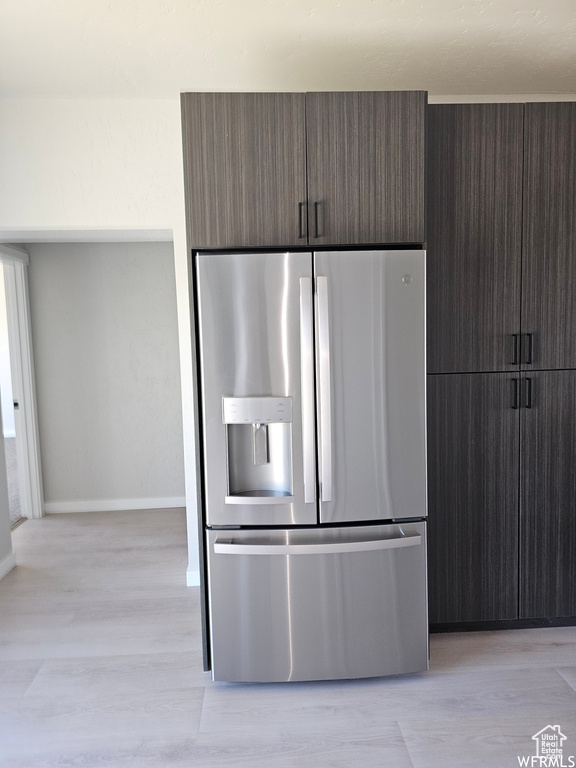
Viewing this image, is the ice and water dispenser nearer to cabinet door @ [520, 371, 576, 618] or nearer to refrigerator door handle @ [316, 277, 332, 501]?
refrigerator door handle @ [316, 277, 332, 501]

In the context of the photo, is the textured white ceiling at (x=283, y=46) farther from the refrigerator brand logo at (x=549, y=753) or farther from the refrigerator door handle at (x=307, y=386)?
the refrigerator brand logo at (x=549, y=753)

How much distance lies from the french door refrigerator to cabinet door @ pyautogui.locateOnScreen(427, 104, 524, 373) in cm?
43

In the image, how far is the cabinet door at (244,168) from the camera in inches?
89.7

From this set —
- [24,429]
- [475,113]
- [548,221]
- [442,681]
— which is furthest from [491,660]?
[24,429]

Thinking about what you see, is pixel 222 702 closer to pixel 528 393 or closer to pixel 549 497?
pixel 549 497

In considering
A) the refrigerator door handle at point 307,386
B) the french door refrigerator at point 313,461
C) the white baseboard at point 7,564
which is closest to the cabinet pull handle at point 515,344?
the french door refrigerator at point 313,461

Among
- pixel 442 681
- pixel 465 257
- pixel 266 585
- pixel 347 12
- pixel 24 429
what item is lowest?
pixel 442 681

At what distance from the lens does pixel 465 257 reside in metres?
2.69

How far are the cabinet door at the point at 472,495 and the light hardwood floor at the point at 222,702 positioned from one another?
0.71 ft

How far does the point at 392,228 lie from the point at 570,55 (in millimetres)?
1384

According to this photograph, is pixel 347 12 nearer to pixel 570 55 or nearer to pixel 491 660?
pixel 570 55

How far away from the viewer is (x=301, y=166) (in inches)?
91.3

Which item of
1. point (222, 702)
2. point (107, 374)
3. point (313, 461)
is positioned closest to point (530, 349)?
point (313, 461)

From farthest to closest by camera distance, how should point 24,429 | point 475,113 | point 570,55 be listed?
point 24,429, point 570,55, point 475,113
